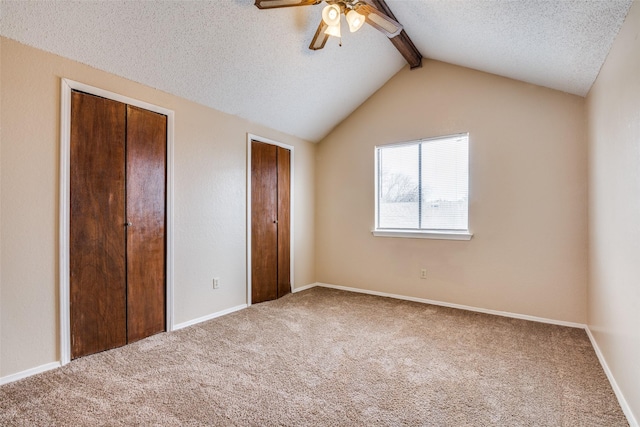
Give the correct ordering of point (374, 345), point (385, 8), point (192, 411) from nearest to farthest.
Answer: point (192, 411)
point (374, 345)
point (385, 8)

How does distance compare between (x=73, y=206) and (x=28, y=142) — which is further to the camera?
(x=73, y=206)

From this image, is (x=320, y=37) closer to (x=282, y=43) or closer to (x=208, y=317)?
(x=282, y=43)

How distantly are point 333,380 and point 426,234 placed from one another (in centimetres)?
236

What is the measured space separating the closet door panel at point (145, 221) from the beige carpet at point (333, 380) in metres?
0.26

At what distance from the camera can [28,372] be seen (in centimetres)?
215

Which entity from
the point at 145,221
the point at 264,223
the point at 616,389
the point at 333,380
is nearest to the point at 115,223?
the point at 145,221

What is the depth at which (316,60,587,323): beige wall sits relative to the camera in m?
3.15

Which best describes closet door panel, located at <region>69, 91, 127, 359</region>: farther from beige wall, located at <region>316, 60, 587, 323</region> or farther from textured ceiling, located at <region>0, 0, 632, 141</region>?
beige wall, located at <region>316, 60, 587, 323</region>

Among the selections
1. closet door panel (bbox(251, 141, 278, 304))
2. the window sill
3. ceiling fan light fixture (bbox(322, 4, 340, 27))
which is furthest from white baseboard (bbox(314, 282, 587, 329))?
ceiling fan light fixture (bbox(322, 4, 340, 27))

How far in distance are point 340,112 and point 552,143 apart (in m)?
2.51

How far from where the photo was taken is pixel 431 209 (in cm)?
403

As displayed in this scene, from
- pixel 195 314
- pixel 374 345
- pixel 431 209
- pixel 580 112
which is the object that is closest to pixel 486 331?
pixel 374 345

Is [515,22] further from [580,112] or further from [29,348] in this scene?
[29,348]

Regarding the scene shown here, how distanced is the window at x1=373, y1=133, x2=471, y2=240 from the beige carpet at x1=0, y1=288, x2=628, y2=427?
1256 millimetres
